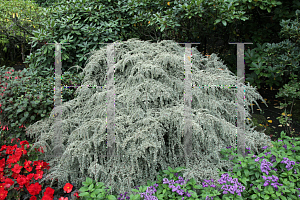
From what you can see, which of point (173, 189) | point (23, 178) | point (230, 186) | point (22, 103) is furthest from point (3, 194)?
point (230, 186)

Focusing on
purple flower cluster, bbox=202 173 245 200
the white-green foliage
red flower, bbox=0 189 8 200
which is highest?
the white-green foliage

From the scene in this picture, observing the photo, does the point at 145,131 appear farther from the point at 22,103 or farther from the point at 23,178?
the point at 22,103

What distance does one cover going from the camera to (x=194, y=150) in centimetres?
197

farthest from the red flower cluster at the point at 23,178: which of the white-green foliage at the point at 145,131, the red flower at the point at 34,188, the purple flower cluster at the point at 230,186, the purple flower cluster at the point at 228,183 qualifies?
the purple flower cluster at the point at 230,186

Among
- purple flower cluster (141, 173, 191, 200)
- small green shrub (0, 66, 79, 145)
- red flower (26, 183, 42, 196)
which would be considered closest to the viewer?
purple flower cluster (141, 173, 191, 200)

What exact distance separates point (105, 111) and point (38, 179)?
81 cm

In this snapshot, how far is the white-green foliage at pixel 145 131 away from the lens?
5.77 feet

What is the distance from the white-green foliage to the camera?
69.3 inches

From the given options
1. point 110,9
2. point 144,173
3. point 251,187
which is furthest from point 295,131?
point 110,9

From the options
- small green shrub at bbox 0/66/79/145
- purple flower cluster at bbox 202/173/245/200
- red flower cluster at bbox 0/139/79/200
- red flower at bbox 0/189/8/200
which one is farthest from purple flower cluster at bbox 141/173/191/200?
small green shrub at bbox 0/66/79/145

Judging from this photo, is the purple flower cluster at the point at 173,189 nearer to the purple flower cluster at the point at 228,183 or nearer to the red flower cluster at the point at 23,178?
the purple flower cluster at the point at 228,183

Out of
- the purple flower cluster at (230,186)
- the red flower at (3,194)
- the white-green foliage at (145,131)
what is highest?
the white-green foliage at (145,131)

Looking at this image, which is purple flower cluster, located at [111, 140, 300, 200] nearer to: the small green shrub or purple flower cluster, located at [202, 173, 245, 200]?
purple flower cluster, located at [202, 173, 245, 200]

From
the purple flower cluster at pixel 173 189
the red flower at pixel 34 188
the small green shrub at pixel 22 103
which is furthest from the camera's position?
the small green shrub at pixel 22 103
